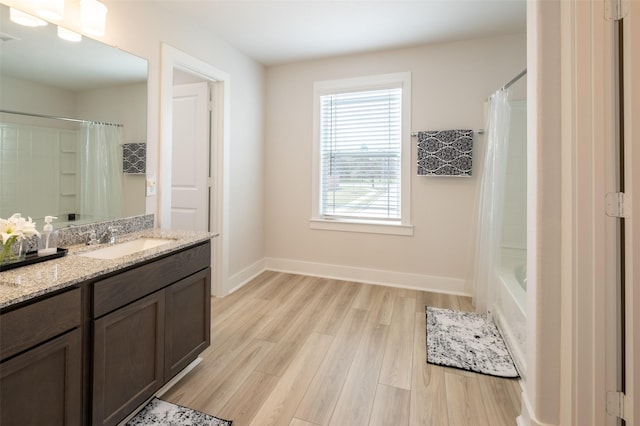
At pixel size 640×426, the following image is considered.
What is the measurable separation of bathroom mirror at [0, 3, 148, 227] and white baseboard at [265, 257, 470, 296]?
2120 millimetres

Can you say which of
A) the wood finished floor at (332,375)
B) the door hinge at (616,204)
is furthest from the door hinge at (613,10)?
the wood finished floor at (332,375)

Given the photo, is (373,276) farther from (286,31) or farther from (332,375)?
(286,31)

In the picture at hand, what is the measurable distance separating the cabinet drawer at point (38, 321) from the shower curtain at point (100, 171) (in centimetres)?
94

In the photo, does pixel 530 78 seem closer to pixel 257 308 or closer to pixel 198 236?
pixel 198 236

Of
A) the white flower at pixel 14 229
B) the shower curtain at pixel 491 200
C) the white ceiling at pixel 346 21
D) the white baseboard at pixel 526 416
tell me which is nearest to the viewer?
the white flower at pixel 14 229

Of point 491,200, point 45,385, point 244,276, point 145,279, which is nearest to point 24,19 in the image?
point 145,279

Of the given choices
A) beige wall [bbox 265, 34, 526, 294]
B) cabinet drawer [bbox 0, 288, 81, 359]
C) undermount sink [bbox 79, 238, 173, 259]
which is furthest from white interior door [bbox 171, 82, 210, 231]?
cabinet drawer [bbox 0, 288, 81, 359]

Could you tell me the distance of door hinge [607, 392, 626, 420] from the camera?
4.03 ft

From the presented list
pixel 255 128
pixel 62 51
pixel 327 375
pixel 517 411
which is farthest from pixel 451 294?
pixel 62 51

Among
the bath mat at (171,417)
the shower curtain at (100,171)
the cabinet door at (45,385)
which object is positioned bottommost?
the bath mat at (171,417)

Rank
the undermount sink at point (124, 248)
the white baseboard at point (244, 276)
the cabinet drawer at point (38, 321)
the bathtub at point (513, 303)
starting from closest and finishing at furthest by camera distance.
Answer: the cabinet drawer at point (38, 321)
the undermount sink at point (124, 248)
the bathtub at point (513, 303)
the white baseboard at point (244, 276)

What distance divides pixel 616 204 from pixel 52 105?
2754mm

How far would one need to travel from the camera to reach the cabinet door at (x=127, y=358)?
130cm

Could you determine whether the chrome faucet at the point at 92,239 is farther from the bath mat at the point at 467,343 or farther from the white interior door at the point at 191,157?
the bath mat at the point at 467,343
